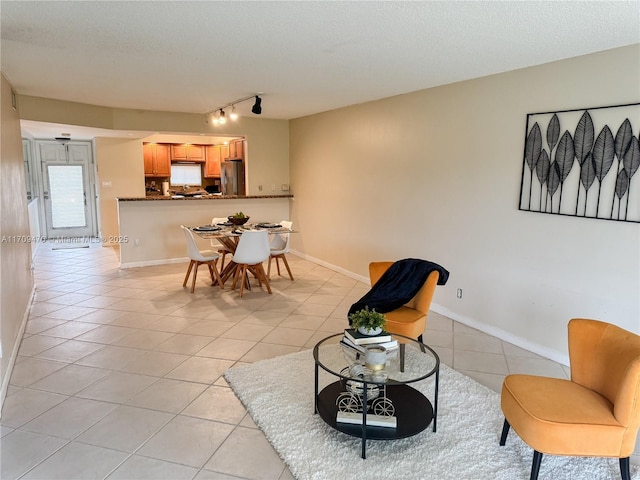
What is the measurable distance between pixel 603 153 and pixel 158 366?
12.0 feet

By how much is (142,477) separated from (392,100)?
4318 millimetres

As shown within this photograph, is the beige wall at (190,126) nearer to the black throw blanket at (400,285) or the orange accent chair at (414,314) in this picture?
the black throw blanket at (400,285)

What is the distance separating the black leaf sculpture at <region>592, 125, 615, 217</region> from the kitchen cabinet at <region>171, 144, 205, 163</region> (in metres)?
8.13

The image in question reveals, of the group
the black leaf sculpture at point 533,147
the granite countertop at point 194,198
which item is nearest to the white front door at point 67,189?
the granite countertop at point 194,198

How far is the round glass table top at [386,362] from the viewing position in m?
2.26

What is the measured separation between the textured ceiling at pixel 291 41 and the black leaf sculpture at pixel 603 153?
1.95ft

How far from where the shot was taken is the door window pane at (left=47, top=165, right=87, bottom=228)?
9.07 m

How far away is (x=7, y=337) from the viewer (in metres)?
3.04

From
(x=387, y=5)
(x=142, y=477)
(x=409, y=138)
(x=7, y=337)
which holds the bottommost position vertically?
(x=142, y=477)

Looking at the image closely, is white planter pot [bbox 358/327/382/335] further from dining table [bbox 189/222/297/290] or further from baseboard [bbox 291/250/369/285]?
baseboard [bbox 291/250/369/285]

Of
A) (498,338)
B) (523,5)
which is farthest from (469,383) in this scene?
(523,5)

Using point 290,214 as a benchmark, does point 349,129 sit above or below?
above

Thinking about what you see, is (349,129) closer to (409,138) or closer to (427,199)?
(409,138)

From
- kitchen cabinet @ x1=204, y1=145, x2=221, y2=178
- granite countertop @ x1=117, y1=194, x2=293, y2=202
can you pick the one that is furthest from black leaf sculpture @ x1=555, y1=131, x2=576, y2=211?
kitchen cabinet @ x1=204, y1=145, x2=221, y2=178
